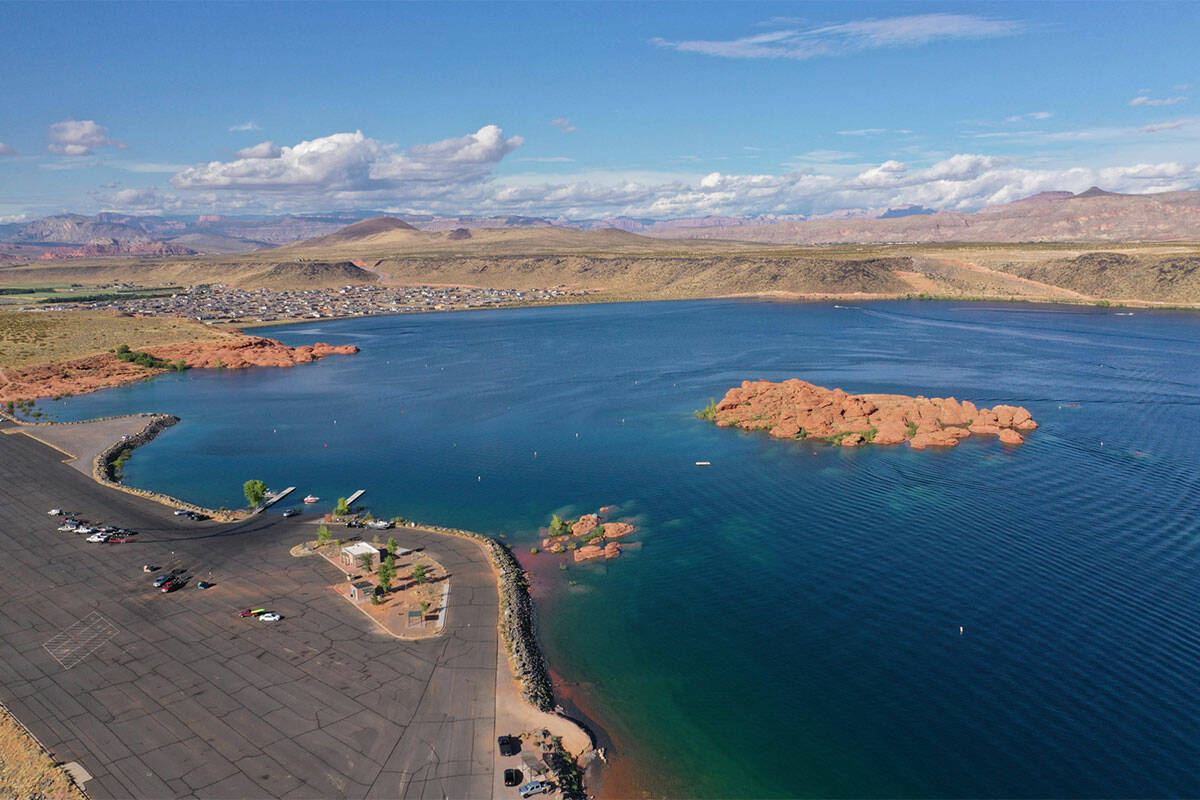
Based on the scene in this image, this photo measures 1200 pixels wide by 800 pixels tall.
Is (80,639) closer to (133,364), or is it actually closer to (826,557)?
(826,557)

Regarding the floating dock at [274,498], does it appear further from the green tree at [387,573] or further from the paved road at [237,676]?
the green tree at [387,573]

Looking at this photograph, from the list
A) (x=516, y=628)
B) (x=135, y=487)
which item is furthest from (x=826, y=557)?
(x=135, y=487)

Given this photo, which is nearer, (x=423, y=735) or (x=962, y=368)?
(x=423, y=735)

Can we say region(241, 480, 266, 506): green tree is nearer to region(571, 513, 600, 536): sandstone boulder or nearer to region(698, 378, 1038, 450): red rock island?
region(571, 513, 600, 536): sandstone boulder

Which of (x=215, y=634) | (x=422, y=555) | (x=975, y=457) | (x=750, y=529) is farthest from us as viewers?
(x=975, y=457)

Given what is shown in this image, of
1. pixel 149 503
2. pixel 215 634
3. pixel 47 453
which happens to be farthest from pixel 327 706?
pixel 47 453

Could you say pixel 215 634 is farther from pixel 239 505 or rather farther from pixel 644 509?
pixel 644 509

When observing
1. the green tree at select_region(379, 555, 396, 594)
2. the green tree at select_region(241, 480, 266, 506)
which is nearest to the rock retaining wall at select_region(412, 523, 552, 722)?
the green tree at select_region(379, 555, 396, 594)
